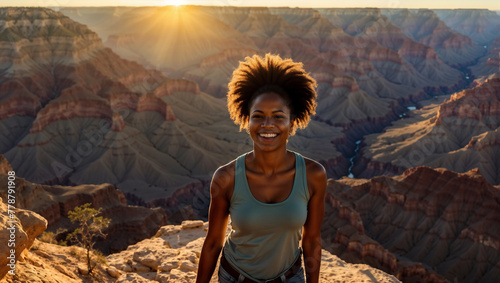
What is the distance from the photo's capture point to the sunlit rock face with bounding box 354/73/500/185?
85312 mm

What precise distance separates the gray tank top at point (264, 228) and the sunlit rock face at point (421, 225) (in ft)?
129

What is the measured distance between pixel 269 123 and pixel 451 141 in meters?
106

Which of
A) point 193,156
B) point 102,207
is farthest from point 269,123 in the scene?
point 193,156

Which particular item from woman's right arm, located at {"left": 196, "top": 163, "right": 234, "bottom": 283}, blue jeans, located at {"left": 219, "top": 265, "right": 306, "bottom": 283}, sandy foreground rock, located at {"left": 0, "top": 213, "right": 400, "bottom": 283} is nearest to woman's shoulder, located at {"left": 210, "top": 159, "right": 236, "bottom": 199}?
woman's right arm, located at {"left": 196, "top": 163, "right": 234, "bottom": 283}

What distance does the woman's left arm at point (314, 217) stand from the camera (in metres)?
6.08

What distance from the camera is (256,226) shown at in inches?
223

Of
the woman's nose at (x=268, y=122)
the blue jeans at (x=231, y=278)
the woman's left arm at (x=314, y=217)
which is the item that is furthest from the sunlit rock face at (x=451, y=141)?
the woman's nose at (x=268, y=122)

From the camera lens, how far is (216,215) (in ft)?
20.1

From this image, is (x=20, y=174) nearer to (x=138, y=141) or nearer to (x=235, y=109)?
(x=138, y=141)

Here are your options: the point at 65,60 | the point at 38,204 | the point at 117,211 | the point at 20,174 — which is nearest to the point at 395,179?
the point at 117,211

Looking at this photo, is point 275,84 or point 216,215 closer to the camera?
point 216,215

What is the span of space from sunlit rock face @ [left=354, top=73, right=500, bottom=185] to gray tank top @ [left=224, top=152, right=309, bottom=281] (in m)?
87.7

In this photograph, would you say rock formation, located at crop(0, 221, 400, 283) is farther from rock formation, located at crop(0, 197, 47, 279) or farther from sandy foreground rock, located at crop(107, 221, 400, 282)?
rock formation, located at crop(0, 197, 47, 279)

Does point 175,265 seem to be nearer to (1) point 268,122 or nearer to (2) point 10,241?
(2) point 10,241
